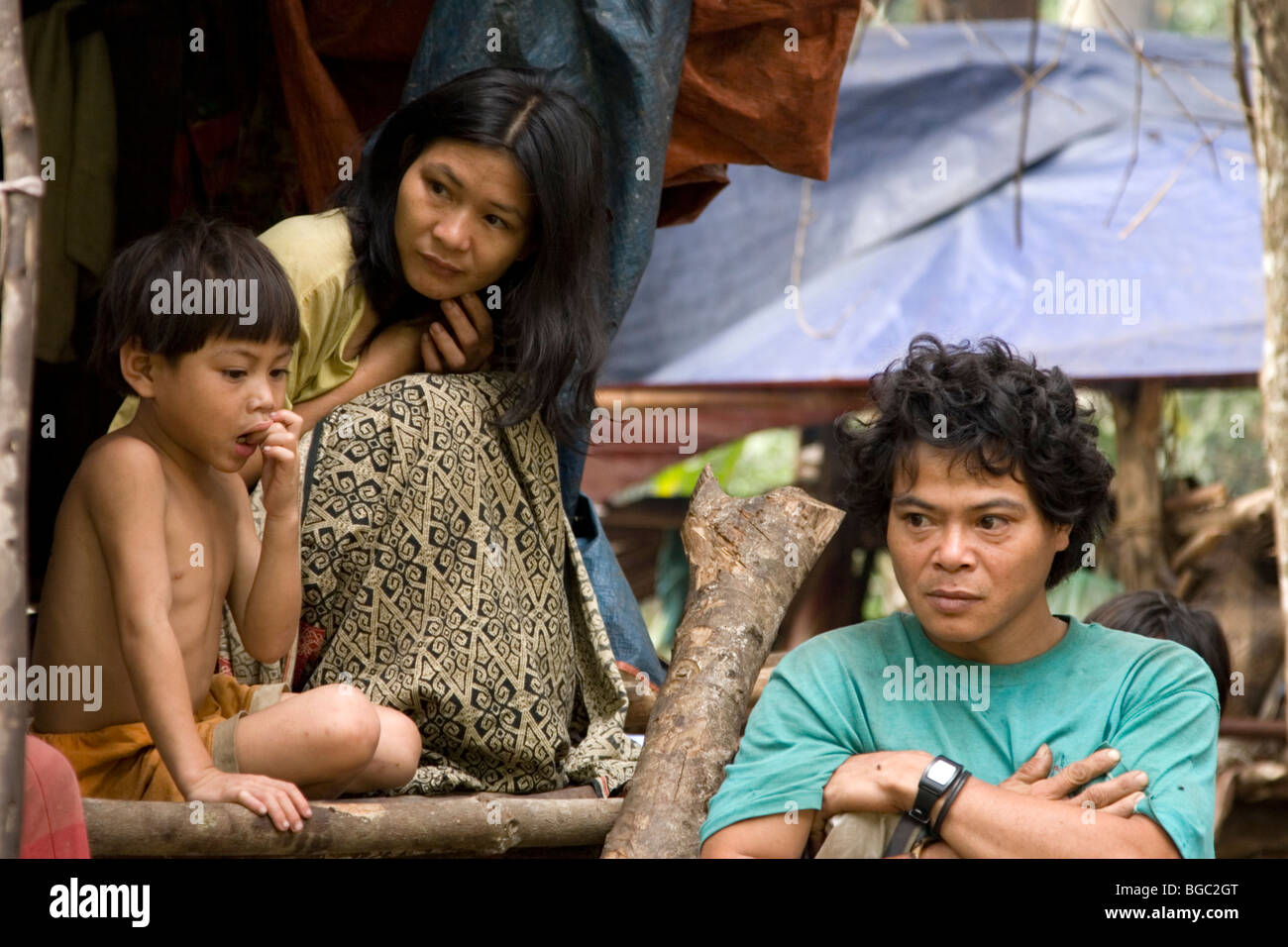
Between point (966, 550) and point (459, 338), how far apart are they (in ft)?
4.20

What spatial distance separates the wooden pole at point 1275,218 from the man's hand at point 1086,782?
2.10 meters

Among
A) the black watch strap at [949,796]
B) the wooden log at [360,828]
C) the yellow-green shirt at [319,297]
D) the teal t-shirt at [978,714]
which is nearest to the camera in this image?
the wooden log at [360,828]

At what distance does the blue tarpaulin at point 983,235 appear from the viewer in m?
6.77

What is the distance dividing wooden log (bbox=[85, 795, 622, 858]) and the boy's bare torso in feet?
1.50

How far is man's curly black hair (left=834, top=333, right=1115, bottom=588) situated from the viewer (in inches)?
108

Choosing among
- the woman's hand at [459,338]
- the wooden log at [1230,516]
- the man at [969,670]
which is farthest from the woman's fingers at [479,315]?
the wooden log at [1230,516]

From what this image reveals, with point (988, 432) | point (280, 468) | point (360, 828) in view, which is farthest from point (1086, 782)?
point (280, 468)

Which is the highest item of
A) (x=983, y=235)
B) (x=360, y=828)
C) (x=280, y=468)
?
(x=983, y=235)

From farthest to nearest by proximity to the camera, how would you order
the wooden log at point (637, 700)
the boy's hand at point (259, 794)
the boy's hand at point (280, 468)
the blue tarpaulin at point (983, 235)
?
the blue tarpaulin at point (983, 235)
the wooden log at point (637, 700)
the boy's hand at point (280, 468)
the boy's hand at point (259, 794)

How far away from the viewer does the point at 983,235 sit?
23.8 ft

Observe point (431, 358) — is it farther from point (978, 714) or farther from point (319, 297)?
point (978, 714)

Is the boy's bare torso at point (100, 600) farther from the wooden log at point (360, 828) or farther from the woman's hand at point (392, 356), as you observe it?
the woman's hand at point (392, 356)

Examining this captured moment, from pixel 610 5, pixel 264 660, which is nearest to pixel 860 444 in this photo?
pixel 264 660

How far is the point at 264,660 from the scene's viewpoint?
9.45 ft
